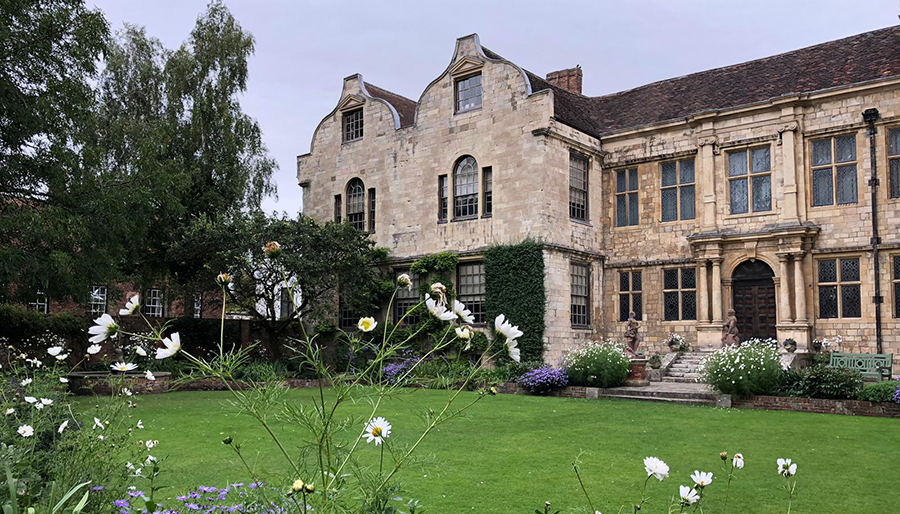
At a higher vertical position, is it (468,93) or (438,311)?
(468,93)

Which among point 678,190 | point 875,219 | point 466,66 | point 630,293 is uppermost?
point 466,66

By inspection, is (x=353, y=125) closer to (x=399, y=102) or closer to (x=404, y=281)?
(x=399, y=102)

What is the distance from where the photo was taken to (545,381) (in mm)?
18156

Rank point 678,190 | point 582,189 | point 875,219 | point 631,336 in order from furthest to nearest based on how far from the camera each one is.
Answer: point 582,189
point 678,190
point 631,336
point 875,219

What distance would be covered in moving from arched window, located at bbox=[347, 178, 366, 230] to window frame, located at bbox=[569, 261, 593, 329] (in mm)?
8287

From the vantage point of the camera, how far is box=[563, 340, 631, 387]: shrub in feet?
58.5

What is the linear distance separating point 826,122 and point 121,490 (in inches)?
842

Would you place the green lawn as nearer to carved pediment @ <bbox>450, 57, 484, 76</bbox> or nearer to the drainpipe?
the drainpipe

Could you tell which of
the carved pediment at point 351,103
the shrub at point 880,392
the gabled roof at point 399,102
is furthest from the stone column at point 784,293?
the carved pediment at point 351,103

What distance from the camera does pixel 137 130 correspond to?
26.0 metres

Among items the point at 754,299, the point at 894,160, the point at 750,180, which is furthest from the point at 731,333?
the point at 894,160

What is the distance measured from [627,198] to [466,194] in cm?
545

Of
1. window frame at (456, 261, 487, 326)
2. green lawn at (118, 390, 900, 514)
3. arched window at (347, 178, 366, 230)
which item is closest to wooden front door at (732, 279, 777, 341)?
green lawn at (118, 390, 900, 514)

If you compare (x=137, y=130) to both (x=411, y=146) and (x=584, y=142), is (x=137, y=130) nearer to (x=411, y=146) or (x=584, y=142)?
(x=411, y=146)
